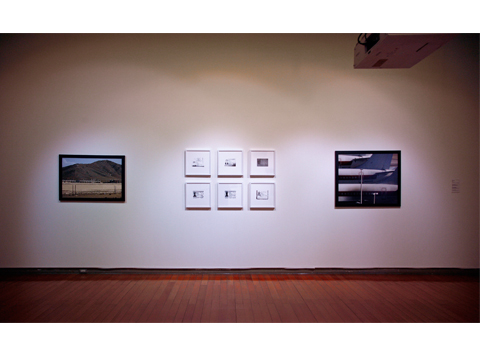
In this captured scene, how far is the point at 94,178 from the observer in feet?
13.4

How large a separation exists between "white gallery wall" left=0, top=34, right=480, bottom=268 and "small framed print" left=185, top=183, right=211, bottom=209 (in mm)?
126

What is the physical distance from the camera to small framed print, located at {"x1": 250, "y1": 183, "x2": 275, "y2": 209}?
4.10 meters

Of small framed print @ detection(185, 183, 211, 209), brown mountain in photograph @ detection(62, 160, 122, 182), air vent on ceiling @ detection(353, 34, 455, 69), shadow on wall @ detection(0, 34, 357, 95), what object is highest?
shadow on wall @ detection(0, 34, 357, 95)

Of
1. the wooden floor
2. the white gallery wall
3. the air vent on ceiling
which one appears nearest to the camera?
the air vent on ceiling

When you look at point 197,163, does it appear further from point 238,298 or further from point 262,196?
point 238,298

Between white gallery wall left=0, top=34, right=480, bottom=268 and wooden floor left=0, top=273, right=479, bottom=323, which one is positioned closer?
wooden floor left=0, top=273, right=479, bottom=323

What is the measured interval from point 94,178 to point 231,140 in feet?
7.59

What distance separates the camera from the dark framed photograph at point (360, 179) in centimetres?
412

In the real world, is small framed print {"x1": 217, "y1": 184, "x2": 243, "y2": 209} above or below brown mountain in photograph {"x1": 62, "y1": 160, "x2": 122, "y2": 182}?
below

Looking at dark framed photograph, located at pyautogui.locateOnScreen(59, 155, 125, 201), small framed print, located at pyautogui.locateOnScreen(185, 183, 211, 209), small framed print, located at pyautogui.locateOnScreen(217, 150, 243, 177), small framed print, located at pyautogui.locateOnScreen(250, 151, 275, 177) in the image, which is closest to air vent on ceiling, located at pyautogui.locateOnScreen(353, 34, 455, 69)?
small framed print, located at pyautogui.locateOnScreen(250, 151, 275, 177)

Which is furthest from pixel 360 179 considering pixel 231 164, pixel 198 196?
pixel 198 196

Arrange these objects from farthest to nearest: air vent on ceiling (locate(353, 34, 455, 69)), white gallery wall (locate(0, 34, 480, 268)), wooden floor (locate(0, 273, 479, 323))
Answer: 1. white gallery wall (locate(0, 34, 480, 268))
2. wooden floor (locate(0, 273, 479, 323))
3. air vent on ceiling (locate(353, 34, 455, 69))

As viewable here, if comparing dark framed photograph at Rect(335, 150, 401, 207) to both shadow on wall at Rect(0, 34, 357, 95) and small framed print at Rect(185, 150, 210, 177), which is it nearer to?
shadow on wall at Rect(0, 34, 357, 95)

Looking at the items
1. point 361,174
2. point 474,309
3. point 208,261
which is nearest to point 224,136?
point 208,261
